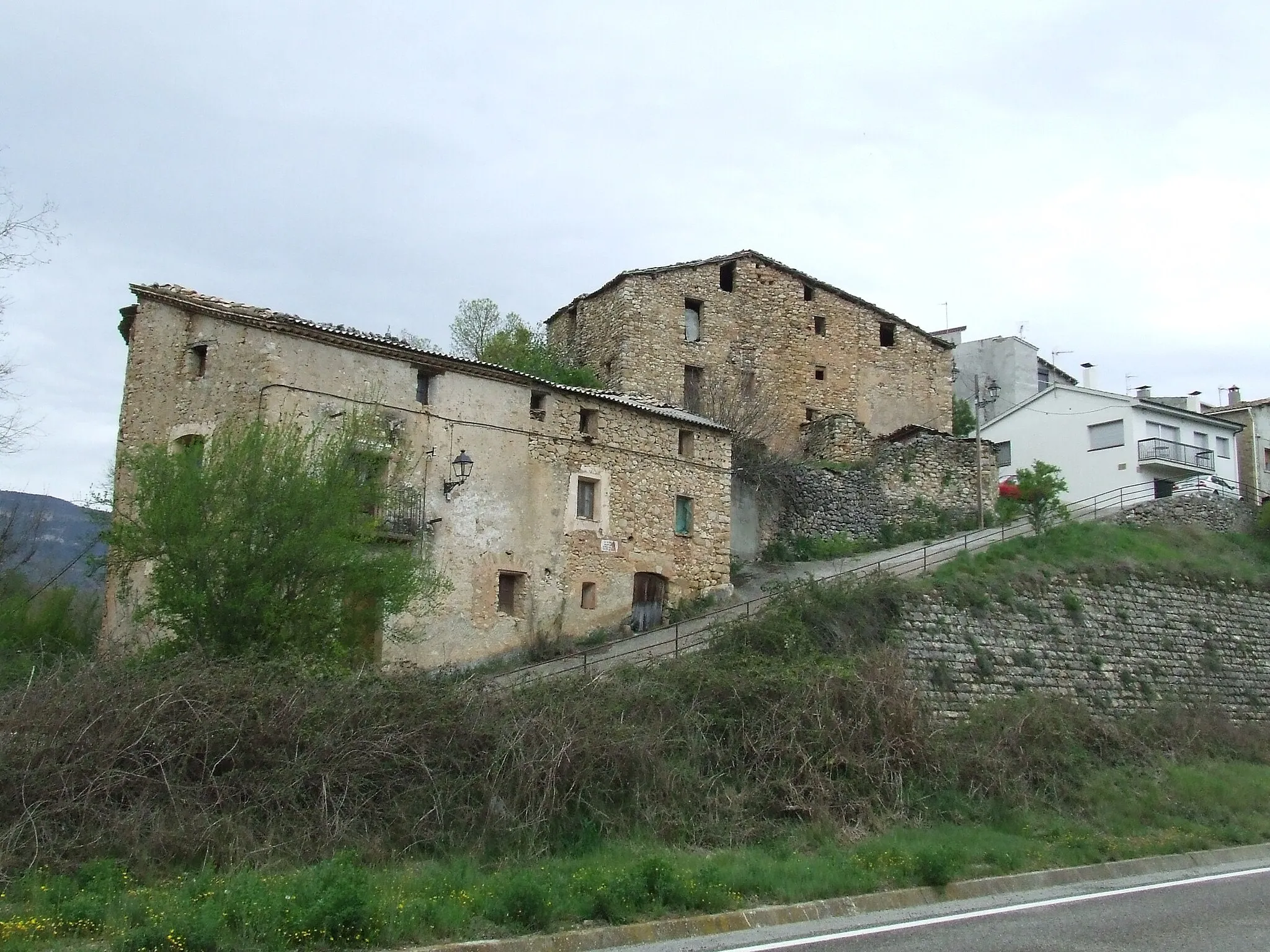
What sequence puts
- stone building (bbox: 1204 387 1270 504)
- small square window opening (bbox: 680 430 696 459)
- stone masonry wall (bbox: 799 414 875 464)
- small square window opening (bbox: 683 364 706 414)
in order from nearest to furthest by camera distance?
small square window opening (bbox: 680 430 696 459)
stone masonry wall (bbox: 799 414 875 464)
small square window opening (bbox: 683 364 706 414)
stone building (bbox: 1204 387 1270 504)

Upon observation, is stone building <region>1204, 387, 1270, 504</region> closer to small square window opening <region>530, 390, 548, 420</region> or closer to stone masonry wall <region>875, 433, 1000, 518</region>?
stone masonry wall <region>875, 433, 1000, 518</region>

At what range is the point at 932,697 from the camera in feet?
69.6

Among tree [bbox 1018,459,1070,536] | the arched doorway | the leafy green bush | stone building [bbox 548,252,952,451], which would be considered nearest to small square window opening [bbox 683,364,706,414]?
stone building [bbox 548,252,952,451]

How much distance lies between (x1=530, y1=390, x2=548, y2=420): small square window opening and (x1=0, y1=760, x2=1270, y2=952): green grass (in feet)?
38.9

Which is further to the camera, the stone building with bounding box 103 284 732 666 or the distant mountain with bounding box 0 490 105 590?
the stone building with bounding box 103 284 732 666

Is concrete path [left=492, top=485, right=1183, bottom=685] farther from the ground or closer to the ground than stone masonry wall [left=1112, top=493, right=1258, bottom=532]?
closer to the ground

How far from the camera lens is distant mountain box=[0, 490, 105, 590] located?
19.9 metres

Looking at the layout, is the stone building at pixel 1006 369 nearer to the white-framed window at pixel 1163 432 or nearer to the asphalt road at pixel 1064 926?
the white-framed window at pixel 1163 432

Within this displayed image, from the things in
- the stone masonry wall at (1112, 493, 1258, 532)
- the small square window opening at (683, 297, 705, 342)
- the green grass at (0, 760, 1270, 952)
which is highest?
the small square window opening at (683, 297, 705, 342)

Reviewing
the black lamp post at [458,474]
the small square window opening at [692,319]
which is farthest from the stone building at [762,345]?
the black lamp post at [458,474]

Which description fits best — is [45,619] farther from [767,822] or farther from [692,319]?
[692,319]

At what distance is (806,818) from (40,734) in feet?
29.5

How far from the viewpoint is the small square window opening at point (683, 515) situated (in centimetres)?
2603

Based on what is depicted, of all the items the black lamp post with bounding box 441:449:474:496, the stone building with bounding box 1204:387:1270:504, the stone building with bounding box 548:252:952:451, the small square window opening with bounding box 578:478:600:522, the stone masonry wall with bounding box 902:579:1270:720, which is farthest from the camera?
the stone building with bounding box 1204:387:1270:504
